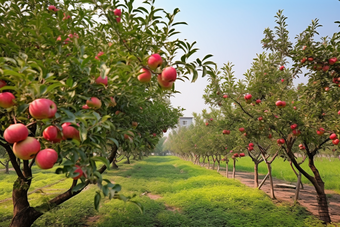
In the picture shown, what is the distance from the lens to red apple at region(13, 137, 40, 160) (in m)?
1.48

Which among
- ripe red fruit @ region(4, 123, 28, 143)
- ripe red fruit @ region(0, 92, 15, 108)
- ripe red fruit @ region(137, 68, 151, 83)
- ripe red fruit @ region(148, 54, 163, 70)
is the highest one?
ripe red fruit @ region(148, 54, 163, 70)

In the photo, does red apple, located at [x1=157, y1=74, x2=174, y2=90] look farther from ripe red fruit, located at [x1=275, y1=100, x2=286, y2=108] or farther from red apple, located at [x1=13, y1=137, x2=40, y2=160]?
ripe red fruit, located at [x1=275, y1=100, x2=286, y2=108]

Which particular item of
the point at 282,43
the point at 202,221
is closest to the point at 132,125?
the point at 202,221

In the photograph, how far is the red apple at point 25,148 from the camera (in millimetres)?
1484

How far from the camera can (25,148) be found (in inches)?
58.7

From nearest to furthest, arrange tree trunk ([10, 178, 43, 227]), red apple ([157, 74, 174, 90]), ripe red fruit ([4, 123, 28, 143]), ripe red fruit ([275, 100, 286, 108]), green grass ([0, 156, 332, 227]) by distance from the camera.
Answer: ripe red fruit ([4, 123, 28, 143]), red apple ([157, 74, 174, 90]), tree trunk ([10, 178, 43, 227]), ripe red fruit ([275, 100, 286, 108]), green grass ([0, 156, 332, 227])

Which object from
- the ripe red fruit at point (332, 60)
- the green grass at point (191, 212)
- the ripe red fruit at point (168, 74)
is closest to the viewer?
the ripe red fruit at point (168, 74)

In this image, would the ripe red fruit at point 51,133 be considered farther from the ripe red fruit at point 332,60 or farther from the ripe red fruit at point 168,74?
the ripe red fruit at point 332,60

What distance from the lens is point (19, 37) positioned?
9.08ft

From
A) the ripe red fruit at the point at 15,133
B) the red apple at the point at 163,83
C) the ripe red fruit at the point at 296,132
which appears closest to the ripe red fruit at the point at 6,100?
the ripe red fruit at the point at 15,133

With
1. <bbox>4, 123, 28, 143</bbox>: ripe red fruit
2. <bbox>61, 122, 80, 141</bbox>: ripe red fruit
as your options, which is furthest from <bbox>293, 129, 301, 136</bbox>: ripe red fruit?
<bbox>4, 123, 28, 143</bbox>: ripe red fruit

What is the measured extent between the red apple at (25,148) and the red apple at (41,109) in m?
0.21

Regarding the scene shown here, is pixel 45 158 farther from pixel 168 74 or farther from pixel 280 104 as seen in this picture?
pixel 280 104

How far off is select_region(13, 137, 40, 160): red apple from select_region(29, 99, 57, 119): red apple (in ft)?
0.67
